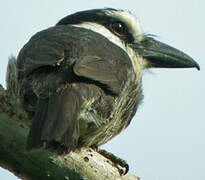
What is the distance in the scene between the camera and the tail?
316 cm

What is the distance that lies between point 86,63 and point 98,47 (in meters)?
0.34

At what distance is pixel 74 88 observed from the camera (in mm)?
2795

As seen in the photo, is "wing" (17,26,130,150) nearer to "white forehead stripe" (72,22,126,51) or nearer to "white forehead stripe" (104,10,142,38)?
"white forehead stripe" (72,22,126,51)

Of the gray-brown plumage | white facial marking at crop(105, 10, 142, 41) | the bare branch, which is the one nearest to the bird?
the gray-brown plumage

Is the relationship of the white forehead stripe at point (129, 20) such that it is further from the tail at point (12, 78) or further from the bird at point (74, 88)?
the tail at point (12, 78)

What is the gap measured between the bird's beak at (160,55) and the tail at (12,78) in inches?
43.3

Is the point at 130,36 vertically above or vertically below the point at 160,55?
above

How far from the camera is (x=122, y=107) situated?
3.38 metres

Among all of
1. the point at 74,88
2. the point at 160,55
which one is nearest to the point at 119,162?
the point at 74,88

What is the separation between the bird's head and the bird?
514 mm

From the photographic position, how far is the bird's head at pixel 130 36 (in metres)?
4.16

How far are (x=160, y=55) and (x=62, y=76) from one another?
1546 millimetres

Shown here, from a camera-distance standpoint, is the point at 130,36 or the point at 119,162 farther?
the point at 130,36

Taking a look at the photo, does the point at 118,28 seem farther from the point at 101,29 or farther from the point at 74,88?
the point at 74,88
